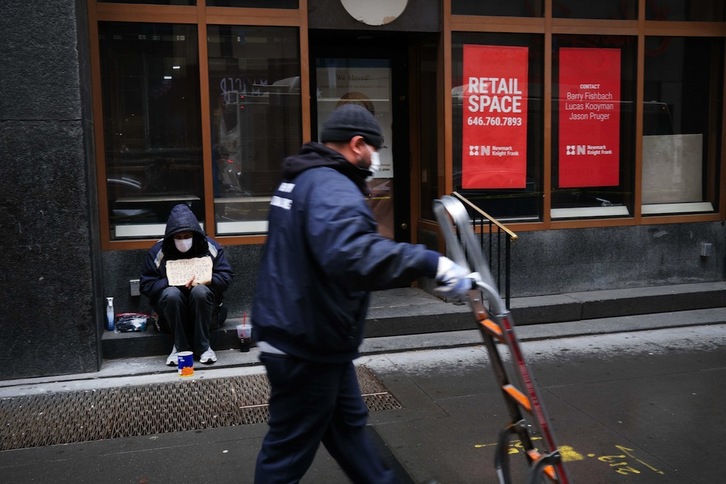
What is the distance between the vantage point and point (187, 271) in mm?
6191

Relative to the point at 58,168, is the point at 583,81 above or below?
above

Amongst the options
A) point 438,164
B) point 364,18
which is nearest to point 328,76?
point 364,18

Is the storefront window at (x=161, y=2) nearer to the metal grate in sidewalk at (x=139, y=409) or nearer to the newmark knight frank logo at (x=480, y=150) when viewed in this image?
the newmark knight frank logo at (x=480, y=150)

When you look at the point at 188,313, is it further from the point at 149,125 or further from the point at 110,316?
the point at 149,125

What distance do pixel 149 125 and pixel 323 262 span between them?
4769 mm

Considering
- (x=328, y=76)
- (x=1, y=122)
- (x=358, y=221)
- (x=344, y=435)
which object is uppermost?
(x=328, y=76)

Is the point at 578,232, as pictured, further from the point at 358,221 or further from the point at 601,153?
the point at 358,221

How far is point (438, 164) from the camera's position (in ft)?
25.5

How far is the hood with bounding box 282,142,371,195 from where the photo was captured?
3020mm

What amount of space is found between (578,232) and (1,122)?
5658 millimetres

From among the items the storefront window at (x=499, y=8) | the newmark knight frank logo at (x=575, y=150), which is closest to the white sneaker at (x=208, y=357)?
the storefront window at (x=499, y=8)

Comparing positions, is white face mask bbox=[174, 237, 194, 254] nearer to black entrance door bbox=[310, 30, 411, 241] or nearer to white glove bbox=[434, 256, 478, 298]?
black entrance door bbox=[310, 30, 411, 241]

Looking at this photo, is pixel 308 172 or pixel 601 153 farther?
pixel 601 153

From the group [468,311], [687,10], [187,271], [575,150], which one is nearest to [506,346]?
[187,271]
